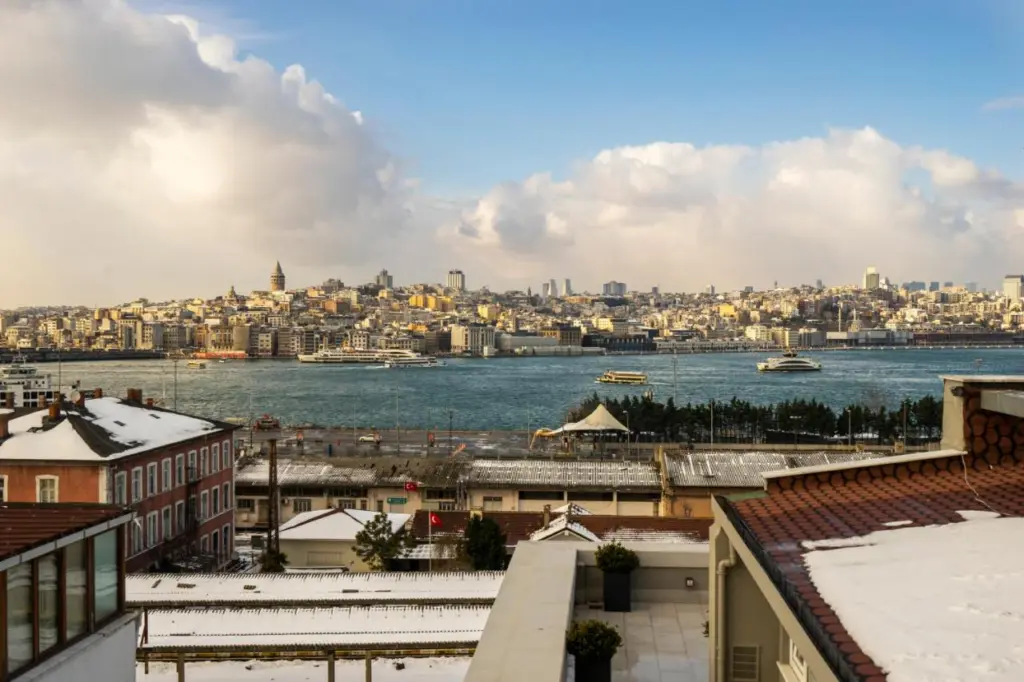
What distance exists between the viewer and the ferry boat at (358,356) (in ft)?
222

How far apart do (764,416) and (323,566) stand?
54.3ft

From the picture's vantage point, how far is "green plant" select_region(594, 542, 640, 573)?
91.7 inches

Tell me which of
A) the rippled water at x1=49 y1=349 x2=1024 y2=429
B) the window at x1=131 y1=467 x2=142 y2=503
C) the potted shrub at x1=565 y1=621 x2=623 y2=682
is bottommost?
the rippled water at x1=49 y1=349 x2=1024 y2=429

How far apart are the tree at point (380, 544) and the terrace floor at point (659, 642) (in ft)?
16.8

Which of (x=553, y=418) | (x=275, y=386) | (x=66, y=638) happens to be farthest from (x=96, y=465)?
(x=275, y=386)

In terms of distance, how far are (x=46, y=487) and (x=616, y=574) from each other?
6107mm

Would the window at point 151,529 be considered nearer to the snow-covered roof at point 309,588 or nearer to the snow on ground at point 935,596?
the snow-covered roof at point 309,588

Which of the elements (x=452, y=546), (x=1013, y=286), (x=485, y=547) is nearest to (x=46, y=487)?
(x=452, y=546)

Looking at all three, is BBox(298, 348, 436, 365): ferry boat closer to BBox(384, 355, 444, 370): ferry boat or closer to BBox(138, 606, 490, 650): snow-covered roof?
BBox(384, 355, 444, 370): ferry boat

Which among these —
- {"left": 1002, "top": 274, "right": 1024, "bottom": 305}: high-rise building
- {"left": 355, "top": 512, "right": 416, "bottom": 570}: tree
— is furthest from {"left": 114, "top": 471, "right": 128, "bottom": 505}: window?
{"left": 1002, "top": 274, "right": 1024, "bottom": 305}: high-rise building

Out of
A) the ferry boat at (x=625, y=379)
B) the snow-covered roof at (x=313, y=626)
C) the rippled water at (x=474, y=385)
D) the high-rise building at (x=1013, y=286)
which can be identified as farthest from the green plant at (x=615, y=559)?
the high-rise building at (x=1013, y=286)

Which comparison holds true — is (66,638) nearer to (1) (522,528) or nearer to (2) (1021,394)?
(2) (1021,394)

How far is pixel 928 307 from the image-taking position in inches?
4936

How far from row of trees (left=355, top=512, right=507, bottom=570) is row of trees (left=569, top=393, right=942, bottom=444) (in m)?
13.8
